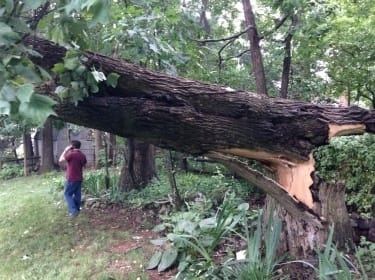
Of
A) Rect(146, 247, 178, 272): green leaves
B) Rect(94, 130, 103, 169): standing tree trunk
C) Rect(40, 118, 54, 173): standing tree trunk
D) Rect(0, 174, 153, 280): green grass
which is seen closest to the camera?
Rect(146, 247, 178, 272): green leaves

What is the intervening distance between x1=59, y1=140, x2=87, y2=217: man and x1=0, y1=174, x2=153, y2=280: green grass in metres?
0.24

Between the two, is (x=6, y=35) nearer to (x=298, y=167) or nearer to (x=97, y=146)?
(x=298, y=167)

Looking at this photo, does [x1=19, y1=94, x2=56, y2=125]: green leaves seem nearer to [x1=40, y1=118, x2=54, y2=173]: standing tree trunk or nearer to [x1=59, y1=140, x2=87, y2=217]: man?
[x1=59, y1=140, x2=87, y2=217]: man

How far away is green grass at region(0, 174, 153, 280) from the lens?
5516 millimetres

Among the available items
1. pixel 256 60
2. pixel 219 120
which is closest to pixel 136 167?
pixel 256 60

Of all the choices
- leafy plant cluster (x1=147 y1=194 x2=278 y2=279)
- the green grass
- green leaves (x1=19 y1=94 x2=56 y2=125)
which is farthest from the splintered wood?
green leaves (x1=19 y1=94 x2=56 y2=125)

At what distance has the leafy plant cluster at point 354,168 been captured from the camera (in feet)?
17.6

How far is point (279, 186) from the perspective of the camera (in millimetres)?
3867

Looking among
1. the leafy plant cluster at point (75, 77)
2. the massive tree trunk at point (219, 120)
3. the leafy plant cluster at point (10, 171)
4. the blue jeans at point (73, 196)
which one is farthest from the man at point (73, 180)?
the leafy plant cluster at point (10, 171)

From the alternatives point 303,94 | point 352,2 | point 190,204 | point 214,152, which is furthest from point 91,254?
point 303,94

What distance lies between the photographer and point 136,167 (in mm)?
8594

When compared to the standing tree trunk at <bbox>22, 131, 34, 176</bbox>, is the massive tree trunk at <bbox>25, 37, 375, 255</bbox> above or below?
above

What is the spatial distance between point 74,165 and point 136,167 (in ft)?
3.79

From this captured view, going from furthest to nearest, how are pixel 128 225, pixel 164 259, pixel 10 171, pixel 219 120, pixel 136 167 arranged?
pixel 10 171 → pixel 136 167 → pixel 128 225 → pixel 164 259 → pixel 219 120
